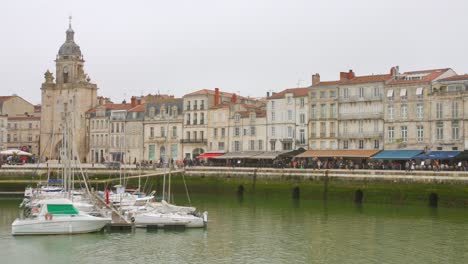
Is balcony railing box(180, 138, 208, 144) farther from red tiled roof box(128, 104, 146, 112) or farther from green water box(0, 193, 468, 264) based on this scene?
green water box(0, 193, 468, 264)

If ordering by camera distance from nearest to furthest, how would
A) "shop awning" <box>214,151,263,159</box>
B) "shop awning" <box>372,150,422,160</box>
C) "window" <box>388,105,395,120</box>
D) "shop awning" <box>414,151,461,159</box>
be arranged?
"shop awning" <box>414,151,461,159</box>
"shop awning" <box>372,150,422,160</box>
"window" <box>388,105,395,120</box>
"shop awning" <box>214,151,263,159</box>

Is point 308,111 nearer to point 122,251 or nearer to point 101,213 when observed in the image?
point 101,213

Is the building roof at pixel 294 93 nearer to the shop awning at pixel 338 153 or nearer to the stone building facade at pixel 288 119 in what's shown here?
the stone building facade at pixel 288 119

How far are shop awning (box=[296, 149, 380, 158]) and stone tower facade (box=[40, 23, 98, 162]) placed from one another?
28.3 metres

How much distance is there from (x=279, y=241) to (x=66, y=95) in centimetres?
5125

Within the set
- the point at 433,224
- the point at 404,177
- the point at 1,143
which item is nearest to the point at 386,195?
the point at 404,177

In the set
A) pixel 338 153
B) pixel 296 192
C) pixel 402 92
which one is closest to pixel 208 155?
pixel 338 153

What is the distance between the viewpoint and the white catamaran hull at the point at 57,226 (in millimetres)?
31688

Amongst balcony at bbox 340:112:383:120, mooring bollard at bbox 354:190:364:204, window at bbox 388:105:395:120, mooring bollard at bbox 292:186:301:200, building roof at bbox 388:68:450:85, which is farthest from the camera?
balcony at bbox 340:112:383:120

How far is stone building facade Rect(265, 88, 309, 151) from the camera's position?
61.0 metres

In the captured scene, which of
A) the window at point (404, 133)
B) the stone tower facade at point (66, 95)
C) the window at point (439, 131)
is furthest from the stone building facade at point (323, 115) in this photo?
the stone tower facade at point (66, 95)

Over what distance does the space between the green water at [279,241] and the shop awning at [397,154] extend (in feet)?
37.5

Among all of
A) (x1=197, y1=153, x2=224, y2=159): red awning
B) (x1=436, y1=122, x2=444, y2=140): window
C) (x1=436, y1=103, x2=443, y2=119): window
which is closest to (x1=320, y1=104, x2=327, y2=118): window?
(x1=436, y1=103, x2=443, y2=119): window

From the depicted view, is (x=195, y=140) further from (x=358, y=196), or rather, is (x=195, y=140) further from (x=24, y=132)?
(x=24, y=132)
